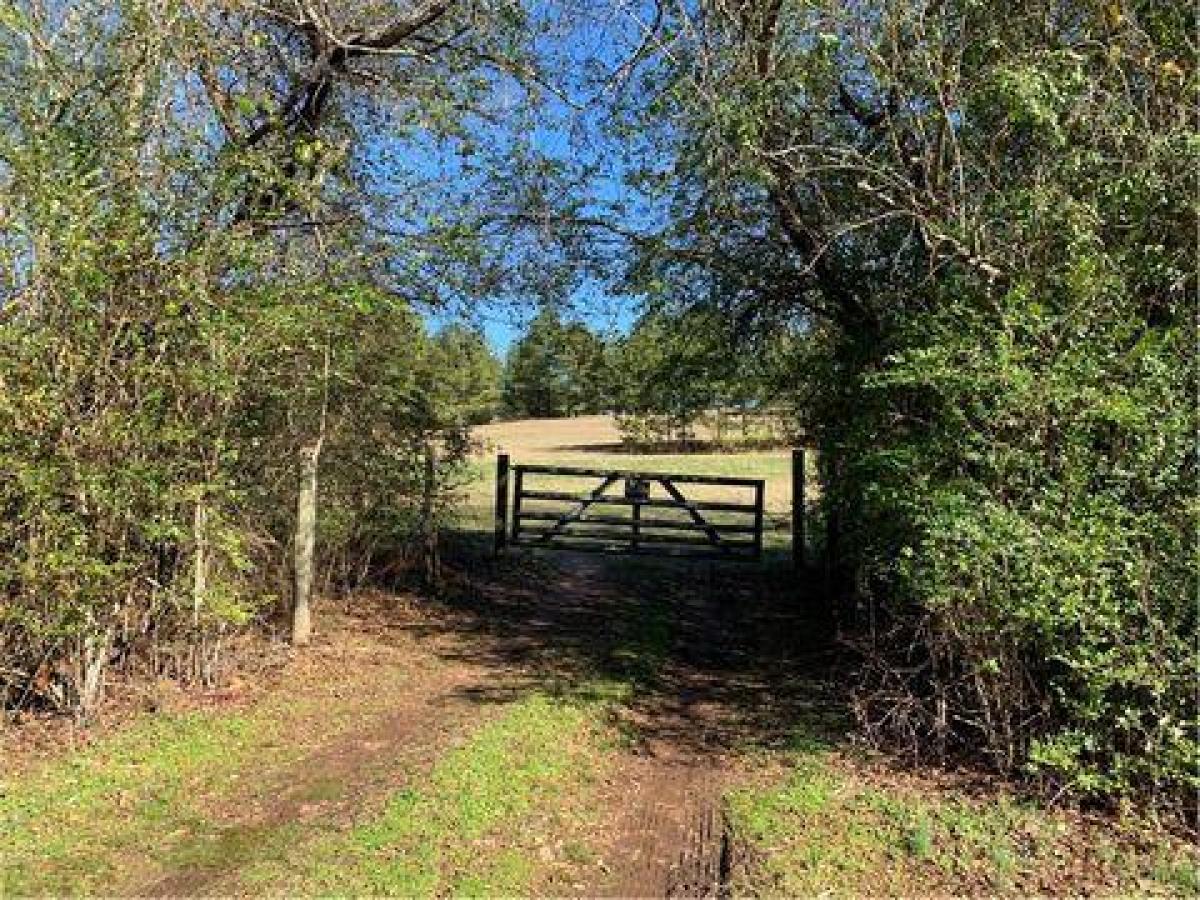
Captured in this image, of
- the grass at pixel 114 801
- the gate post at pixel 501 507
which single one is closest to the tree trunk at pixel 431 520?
the gate post at pixel 501 507

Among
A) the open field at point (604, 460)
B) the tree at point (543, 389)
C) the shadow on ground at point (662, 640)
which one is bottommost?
the shadow on ground at point (662, 640)

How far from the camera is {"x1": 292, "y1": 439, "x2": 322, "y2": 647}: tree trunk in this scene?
829 cm

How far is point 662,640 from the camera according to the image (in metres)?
9.38

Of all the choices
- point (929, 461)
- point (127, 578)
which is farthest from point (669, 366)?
point (127, 578)

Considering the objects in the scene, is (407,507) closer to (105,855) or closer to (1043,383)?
(105,855)

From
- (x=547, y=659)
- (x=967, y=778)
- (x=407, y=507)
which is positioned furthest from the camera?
(x=407, y=507)

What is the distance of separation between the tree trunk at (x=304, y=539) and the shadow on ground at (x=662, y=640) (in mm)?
1298

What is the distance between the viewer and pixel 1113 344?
505 centimetres

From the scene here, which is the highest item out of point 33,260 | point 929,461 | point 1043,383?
point 33,260

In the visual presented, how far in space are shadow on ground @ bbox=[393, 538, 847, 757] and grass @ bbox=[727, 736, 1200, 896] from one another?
108 centimetres

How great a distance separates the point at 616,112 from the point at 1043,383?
16.2 ft

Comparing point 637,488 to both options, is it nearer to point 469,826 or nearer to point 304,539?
point 304,539

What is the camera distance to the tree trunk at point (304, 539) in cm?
829

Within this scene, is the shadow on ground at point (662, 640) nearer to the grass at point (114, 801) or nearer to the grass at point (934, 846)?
the grass at point (934, 846)
